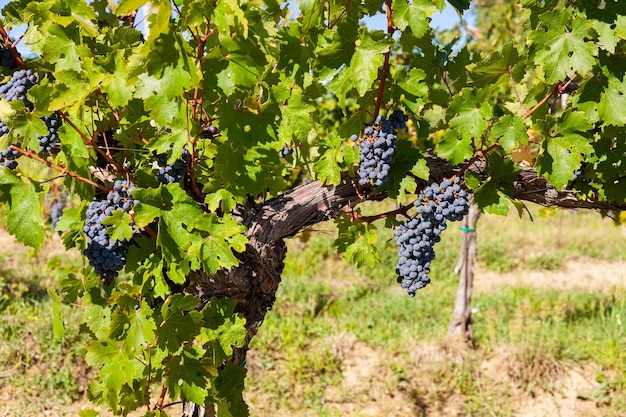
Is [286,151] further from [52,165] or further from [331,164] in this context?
[52,165]

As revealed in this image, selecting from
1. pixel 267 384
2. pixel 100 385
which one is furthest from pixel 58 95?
pixel 267 384

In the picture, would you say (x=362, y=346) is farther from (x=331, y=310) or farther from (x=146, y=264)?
(x=146, y=264)

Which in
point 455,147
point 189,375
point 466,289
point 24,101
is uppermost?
point 24,101

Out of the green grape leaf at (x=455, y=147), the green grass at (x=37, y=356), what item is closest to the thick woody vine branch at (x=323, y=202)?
the green grape leaf at (x=455, y=147)

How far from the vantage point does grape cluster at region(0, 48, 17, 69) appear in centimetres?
184

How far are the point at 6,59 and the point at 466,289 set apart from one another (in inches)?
155

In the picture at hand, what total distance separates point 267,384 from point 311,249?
3.04 metres

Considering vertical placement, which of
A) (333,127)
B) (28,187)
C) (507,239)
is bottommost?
(507,239)

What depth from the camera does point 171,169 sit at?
1.81 m

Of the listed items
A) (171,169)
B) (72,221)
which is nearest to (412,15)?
(171,169)

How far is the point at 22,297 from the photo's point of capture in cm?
533

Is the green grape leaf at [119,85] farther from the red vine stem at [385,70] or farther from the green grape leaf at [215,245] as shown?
the red vine stem at [385,70]

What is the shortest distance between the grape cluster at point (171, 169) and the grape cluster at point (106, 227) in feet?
0.37

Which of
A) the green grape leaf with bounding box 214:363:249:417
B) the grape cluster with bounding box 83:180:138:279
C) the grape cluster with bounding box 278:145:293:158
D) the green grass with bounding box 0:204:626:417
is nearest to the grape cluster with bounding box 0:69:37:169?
the grape cluster with bounding box 83:180:138:279
